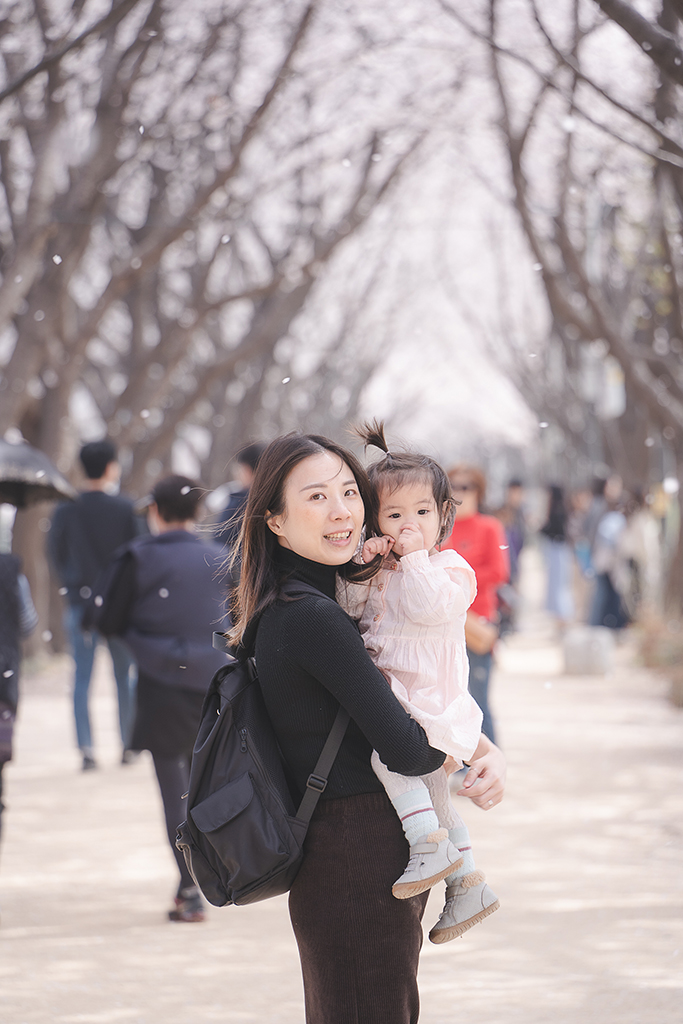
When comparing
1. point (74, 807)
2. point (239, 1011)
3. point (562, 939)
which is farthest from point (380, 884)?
point (74, 807)

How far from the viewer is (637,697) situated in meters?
10.4

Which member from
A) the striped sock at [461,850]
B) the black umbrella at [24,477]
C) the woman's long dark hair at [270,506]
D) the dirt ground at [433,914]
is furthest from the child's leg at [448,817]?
the black umbrella at [24,477]

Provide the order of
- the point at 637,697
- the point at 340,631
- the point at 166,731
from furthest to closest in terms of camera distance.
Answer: the point at 637,697, the point at 166,731, the point at 340,631

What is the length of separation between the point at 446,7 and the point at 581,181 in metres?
8.53

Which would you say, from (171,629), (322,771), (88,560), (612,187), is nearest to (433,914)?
(171,629)

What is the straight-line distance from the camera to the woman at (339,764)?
2.17 metres

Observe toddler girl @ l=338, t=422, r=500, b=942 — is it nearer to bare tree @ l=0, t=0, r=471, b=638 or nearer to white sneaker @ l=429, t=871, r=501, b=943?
white sneaker @ l=429, t=871, r=501, b=943

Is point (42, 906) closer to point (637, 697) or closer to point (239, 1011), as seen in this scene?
point (239, 1011)

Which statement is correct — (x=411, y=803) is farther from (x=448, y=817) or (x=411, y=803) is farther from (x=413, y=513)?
(x=413, y=513)

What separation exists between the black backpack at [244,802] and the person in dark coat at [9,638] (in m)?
2.19

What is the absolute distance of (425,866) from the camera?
7.20ft

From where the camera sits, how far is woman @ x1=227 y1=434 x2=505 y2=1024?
7.13 feet

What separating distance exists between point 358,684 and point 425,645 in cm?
21

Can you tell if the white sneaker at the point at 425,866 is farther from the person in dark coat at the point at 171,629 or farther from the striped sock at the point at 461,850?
the person in dark coat at the point at 171,629
